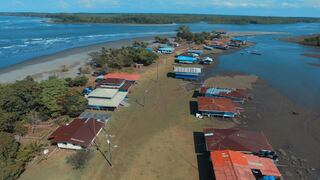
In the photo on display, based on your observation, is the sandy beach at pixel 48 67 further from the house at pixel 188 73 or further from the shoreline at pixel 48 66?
the house at pixel 188 73

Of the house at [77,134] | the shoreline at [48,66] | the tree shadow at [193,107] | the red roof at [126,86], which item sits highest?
the red roof at [126,86]

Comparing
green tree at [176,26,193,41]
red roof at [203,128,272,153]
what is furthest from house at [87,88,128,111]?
green tree at [176,26,193,41]

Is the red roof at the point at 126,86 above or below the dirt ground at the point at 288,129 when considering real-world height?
above

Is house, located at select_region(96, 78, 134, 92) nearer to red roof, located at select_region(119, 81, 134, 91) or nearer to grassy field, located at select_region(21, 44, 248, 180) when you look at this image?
red roof, located at select_region(119, 81, 134, 91)

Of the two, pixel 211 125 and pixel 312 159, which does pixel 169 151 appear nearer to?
pixel 211 125

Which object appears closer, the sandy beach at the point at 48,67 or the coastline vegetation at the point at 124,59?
the sandy beach at the point at 48,67

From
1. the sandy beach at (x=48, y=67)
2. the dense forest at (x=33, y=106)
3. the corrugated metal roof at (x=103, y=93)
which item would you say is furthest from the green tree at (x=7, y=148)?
the sandy beach at (x=48, y=67)
